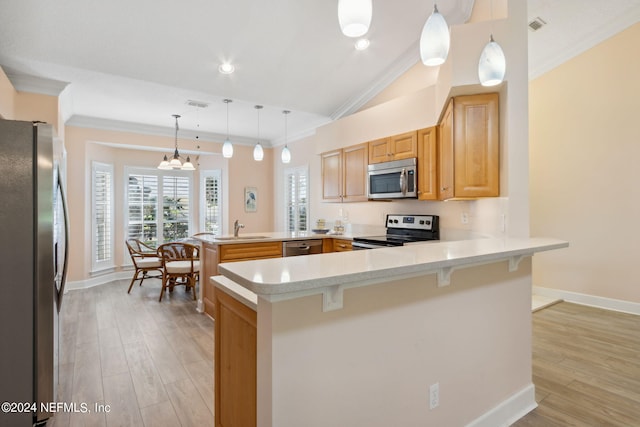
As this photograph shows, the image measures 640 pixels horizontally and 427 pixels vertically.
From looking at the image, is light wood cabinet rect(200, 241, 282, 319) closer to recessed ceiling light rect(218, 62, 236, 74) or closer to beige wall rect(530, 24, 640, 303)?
recessed ceiling light rect(218, 62, 236, 74)

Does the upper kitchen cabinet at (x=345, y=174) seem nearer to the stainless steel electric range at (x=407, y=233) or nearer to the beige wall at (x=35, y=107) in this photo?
the stainless steel electric range at (x=407, y=233)

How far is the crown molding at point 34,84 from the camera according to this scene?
3.48 m

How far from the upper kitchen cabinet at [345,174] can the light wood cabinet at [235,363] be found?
294cm

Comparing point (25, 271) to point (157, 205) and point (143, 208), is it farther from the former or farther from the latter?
point (157, 205)

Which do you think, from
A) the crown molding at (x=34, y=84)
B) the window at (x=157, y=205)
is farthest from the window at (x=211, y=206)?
the crown molding at (x=34, y=84)

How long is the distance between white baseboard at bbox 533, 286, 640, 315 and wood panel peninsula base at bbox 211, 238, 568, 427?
2.93 metres

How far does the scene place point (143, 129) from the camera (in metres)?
5.74

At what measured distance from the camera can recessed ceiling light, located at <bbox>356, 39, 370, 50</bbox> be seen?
370cm

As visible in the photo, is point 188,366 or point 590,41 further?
point 590,41

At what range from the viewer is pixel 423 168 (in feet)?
11.4

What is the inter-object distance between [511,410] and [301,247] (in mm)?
2788

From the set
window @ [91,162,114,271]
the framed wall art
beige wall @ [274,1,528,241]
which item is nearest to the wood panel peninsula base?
beige wall @ [274,1,528,241]

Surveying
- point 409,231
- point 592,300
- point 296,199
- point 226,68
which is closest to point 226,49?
point 226,68

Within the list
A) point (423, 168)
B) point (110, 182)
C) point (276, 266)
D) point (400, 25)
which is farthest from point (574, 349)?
point (110, 182)
